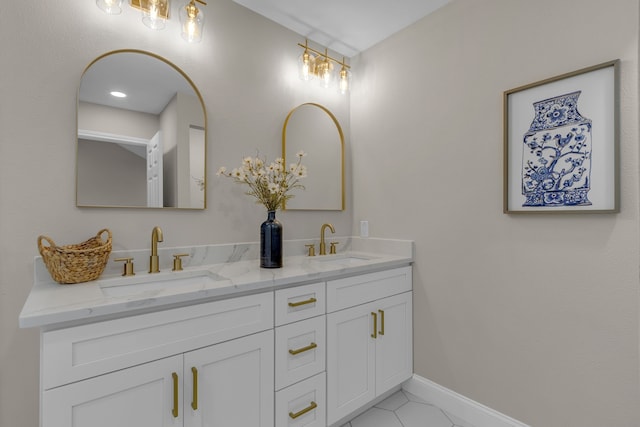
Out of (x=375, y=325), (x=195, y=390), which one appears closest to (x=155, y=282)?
(x=195, y=390)

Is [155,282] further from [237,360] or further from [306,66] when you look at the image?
[306,66]

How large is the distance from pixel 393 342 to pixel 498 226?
2.93ft

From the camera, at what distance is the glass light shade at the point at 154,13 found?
1.54 meters

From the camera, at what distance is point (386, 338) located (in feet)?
6.04

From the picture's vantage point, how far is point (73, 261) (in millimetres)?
1226

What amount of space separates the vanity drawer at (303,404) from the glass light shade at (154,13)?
1842 mm

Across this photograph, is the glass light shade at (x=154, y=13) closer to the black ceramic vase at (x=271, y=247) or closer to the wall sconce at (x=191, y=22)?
the wall sconce at (x=191, y=22)

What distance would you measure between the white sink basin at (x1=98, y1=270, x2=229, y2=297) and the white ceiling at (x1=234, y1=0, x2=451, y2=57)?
1601mm

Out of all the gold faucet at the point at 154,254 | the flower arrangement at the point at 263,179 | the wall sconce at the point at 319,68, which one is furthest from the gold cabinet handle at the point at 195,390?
the wall sconce at the point at 319,68

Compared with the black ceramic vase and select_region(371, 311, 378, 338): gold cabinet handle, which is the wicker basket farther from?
select_region(371, 311, 378, 338): gold cabinet handle

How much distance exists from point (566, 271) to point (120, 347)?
5.91 ft

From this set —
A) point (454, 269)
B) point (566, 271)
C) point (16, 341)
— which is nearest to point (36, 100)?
point (16, 341)

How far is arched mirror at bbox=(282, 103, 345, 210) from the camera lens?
215cm

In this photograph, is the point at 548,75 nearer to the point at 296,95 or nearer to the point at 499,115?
the point at 499,115
